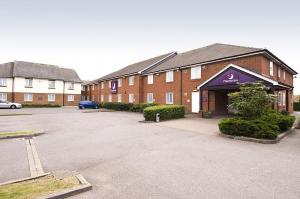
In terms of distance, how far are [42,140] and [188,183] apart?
8.09 meters

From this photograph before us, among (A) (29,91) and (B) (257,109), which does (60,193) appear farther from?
(A) (29,91)

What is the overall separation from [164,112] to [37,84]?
109 feet

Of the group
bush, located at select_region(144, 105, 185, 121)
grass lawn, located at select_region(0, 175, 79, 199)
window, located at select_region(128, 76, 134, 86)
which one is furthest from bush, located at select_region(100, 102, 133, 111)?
grass lawn, located at select_region(0, 175, 79, 199)

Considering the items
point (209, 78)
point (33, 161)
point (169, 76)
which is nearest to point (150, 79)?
point (169, 76)

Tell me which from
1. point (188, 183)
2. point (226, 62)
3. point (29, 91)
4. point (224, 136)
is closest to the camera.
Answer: point (188, 183)

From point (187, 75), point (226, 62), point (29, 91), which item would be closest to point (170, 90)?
point (187, 75)

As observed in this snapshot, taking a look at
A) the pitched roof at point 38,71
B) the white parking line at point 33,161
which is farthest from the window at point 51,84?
the white parking line at point 33,161

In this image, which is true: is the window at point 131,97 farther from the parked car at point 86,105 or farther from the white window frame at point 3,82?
the white window frame at point 3,82

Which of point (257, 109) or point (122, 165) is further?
point (257, 109)

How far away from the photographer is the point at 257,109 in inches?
459

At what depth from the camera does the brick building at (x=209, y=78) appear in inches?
698

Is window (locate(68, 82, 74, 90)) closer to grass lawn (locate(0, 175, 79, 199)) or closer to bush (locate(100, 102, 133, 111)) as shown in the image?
bush (locate(100, 102, 133, 111))

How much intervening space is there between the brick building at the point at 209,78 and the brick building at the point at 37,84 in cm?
1493

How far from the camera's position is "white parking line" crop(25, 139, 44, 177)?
5.83 meters
